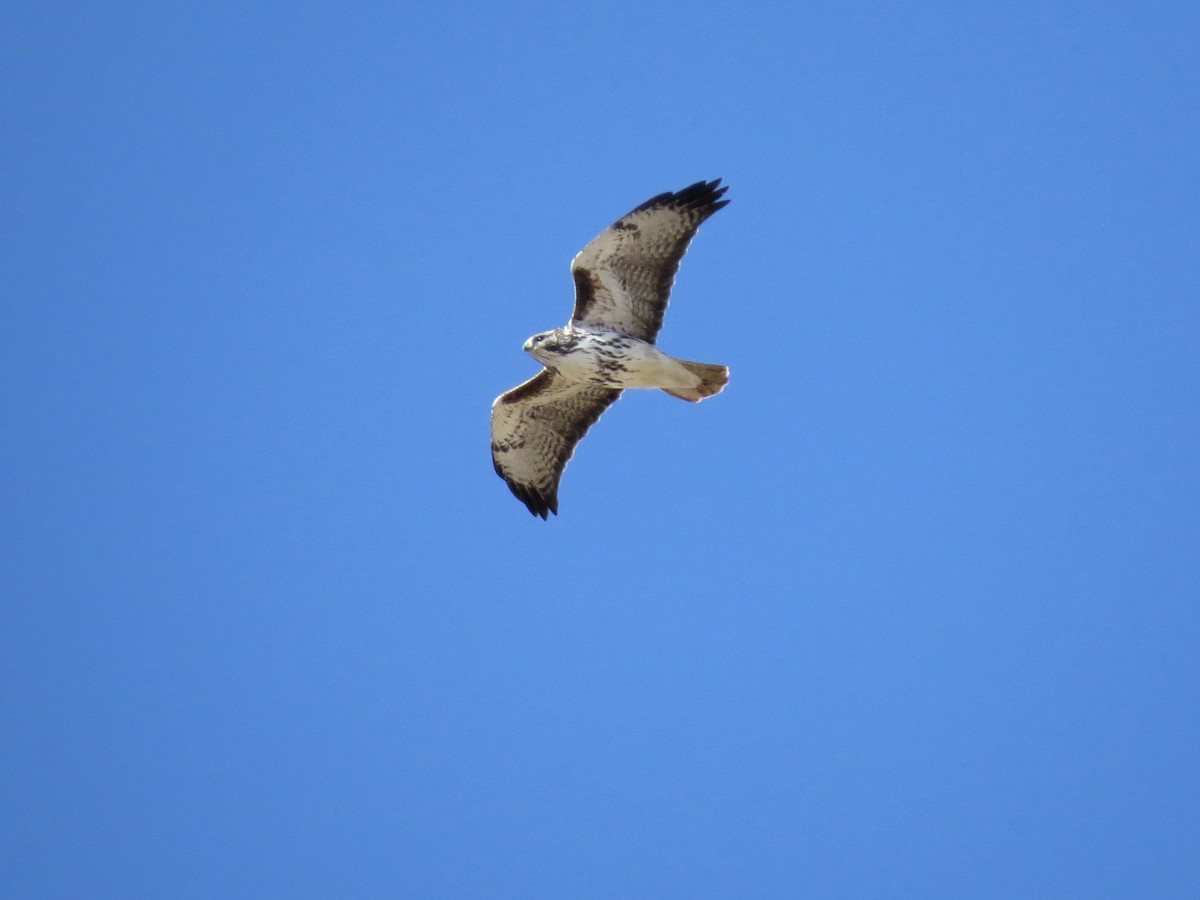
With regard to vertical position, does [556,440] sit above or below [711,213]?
below

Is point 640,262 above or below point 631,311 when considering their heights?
Answer: above

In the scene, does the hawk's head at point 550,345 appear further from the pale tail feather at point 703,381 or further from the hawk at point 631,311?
the pale tail feather at point 703,381

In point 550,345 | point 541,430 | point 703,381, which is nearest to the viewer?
point 550,345

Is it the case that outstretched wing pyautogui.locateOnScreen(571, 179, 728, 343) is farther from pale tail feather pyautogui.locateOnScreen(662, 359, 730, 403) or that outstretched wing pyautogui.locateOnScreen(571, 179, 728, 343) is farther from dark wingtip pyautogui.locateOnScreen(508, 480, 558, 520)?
dark wingtip pyautogui.locateOnScreen(508, 480, 558, 520)

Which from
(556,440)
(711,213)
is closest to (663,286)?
(711,213)

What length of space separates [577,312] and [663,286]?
758mm

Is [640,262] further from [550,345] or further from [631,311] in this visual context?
[550,345]

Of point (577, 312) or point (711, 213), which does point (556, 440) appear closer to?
point (577, 312)

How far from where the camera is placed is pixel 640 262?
40.1ft

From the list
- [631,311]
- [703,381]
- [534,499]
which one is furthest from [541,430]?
[703,381]

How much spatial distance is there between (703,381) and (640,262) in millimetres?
1126

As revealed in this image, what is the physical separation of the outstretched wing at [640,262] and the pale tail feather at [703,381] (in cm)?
47

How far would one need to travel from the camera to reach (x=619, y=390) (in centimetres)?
1321

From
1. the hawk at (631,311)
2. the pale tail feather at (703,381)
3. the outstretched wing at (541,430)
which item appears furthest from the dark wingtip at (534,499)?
the pale tail feather at (703,381)
